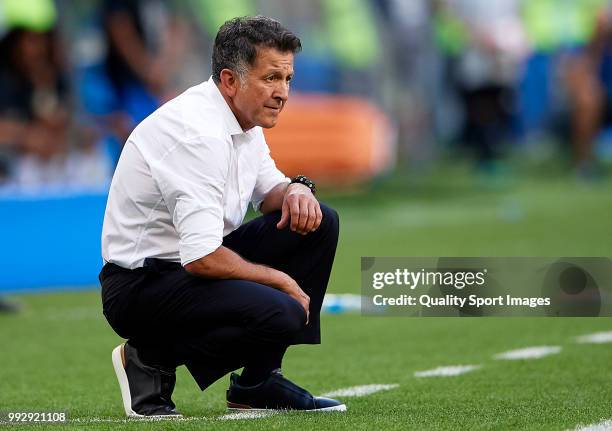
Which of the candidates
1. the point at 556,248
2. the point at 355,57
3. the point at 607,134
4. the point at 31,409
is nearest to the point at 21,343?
the point at 31,409

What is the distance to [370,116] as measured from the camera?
20281 millimetres

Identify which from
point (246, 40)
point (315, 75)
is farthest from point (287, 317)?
point (315, 75)

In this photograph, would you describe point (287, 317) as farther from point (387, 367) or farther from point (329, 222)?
point (387, 367)

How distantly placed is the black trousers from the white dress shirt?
104 mm

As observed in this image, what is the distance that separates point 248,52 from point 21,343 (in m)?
3.29

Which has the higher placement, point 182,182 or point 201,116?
point 201,116

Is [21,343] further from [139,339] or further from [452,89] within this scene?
[452,89]

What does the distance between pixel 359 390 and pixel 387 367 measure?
75 centimetres

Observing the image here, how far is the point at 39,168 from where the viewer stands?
1405 cm

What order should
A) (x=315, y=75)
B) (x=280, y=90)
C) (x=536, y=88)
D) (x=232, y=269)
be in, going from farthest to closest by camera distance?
(x=536, y=88) → (x=315, y=75) → (x=280, y=90) → (x=232, y=269)

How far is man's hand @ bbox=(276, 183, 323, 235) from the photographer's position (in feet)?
18.0

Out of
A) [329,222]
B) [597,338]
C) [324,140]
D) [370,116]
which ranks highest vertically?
[329,222]

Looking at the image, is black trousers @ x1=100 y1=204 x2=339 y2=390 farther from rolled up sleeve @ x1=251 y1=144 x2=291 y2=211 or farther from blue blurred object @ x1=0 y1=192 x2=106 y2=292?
blue blurred object @ x1=0 y1=192 x2=106 y2=292

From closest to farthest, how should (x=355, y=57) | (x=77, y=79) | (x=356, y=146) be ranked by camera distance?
(x=77, y=79) → (x=356, y=146) → (x=355, y=57)
